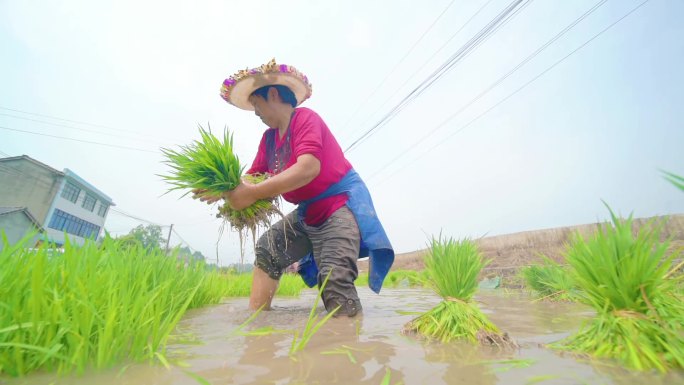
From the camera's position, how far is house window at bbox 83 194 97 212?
1163 inches

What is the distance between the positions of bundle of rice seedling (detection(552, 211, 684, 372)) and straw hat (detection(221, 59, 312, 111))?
2292 mm

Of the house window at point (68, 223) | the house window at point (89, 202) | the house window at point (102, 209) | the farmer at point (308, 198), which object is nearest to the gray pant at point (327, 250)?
the farmer at point (308, 198)

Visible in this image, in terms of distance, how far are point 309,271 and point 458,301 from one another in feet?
6.59

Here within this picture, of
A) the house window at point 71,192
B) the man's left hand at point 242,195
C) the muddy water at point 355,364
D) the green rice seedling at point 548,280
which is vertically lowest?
the muddy water at point 355,364

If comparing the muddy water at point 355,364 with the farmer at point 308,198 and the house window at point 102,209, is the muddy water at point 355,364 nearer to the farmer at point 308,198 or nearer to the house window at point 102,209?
the farmer at point 308,198

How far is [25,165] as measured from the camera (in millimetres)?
23344

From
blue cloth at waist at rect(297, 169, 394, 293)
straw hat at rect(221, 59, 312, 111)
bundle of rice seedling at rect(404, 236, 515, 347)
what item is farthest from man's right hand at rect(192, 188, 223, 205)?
bundle of rice seedling at rect(404, 236, 515, 347)

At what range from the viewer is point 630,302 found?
1.11m

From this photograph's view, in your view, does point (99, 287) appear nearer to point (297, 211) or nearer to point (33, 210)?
point (297, 211)

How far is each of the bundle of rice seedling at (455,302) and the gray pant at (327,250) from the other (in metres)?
0.75

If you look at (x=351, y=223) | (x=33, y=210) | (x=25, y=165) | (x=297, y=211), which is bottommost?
(x=351, y=223)

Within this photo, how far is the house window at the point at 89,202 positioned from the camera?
2953 cm

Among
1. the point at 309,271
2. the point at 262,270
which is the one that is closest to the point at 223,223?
the point at 262,270

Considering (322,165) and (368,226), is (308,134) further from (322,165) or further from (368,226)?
(368,226)
